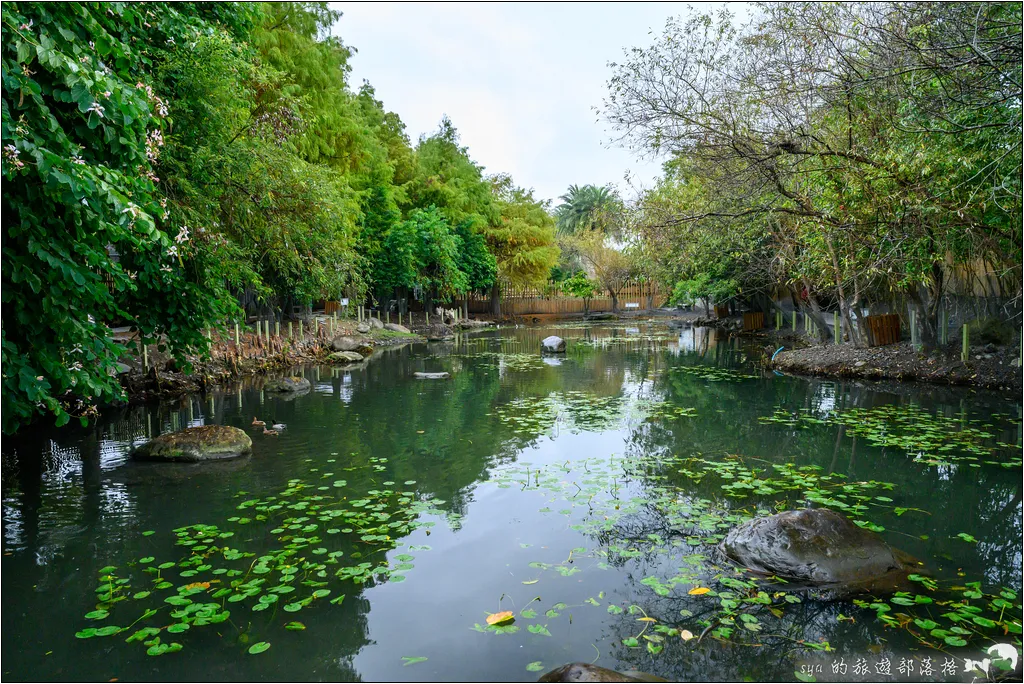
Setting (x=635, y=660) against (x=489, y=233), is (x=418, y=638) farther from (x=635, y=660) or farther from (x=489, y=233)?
(x=489, y=233)

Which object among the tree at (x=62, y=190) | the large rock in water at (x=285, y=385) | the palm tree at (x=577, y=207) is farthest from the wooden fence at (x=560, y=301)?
the tree at (x=62, y=190)

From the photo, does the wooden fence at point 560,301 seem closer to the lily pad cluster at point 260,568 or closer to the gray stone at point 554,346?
the gray stone at point 554,346

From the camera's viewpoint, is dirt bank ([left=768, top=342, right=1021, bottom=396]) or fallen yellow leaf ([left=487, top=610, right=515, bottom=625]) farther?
dirt bank ([left=768, top=342, right=1021, bottom=396])

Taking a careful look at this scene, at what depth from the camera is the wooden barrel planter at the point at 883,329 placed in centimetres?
1562

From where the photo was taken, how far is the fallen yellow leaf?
14.3ft

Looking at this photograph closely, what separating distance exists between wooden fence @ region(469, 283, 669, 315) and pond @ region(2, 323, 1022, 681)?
34985mm

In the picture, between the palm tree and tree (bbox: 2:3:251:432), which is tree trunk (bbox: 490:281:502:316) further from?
tree (bbox: 2:3:251:432)

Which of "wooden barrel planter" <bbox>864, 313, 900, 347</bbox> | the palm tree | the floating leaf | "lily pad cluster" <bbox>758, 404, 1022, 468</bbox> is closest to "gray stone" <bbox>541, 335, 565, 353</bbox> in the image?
"wooden barrel planter" <bbox>864, 313, 900, 347</bbox>

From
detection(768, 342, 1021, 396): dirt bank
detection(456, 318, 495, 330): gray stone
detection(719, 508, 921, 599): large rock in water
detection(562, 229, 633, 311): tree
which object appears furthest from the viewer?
detection(562, 229, 633, 311): tree

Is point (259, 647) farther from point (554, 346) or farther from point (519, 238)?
point (519, 238)

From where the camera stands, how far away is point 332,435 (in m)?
9.92

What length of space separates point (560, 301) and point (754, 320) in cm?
2097

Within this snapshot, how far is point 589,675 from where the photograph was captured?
3324 mm

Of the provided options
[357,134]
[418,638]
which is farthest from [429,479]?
[357,134]
